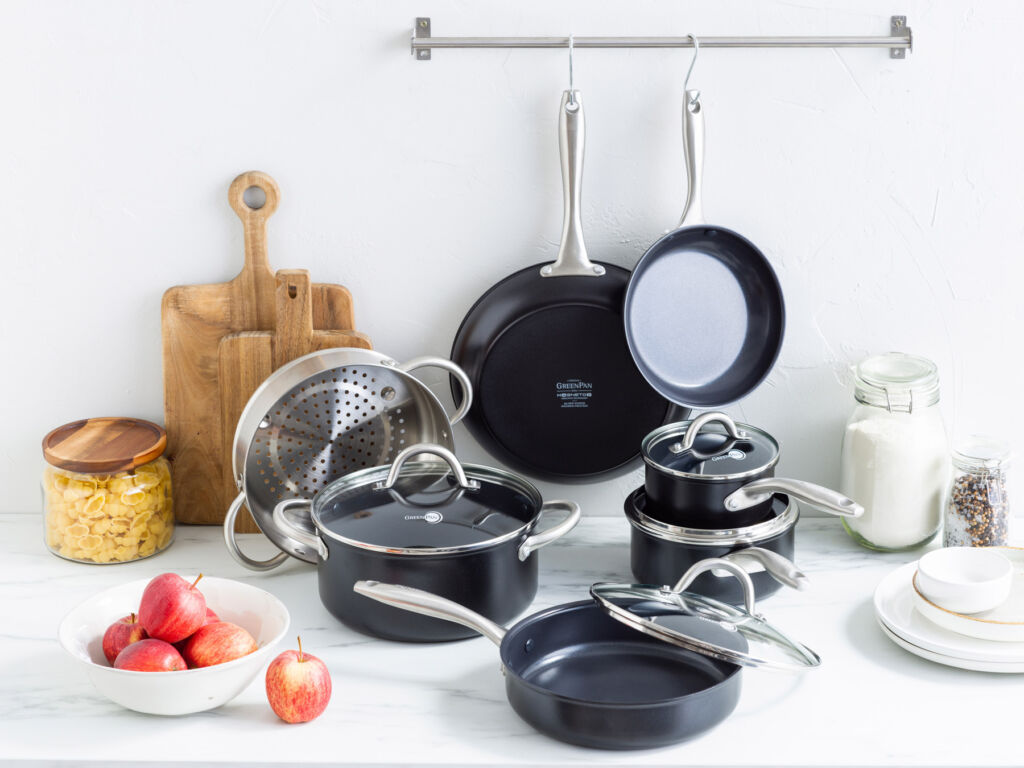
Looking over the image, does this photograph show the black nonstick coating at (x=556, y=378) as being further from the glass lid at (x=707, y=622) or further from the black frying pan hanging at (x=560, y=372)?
the glass lid at (x=707, y=622)

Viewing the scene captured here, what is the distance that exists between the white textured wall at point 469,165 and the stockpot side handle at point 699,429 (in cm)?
19

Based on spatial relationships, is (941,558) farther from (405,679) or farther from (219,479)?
(219,479)

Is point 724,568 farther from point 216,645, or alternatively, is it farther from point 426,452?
point 216,645

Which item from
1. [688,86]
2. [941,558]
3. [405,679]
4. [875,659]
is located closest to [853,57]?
[688,86]

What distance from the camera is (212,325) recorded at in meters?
1.39

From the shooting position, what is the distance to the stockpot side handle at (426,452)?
3.89 feet

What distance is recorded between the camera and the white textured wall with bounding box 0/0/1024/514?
51.6 inches

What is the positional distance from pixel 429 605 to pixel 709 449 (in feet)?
1.25

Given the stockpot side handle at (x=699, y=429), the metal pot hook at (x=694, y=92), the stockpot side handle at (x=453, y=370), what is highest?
the metal pot hook at (x=694, y=92)

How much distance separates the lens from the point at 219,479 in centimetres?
143

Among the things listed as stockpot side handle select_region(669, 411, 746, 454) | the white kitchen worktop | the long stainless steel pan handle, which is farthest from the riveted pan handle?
the white kitchen worktop

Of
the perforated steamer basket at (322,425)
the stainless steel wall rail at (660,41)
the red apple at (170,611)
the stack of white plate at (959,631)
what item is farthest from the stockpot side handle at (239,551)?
the stack of white plate at (959,631)

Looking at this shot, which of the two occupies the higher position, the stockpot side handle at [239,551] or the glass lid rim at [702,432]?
the glass lid rim at [702,432]

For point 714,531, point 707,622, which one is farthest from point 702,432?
point 707,622
